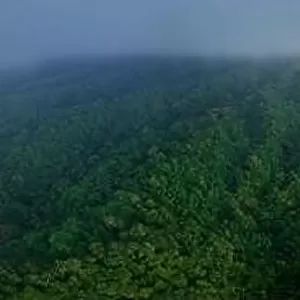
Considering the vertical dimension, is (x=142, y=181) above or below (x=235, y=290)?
above

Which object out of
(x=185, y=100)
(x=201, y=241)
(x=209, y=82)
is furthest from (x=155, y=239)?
(x=209, y=82)

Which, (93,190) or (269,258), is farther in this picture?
(93,190)

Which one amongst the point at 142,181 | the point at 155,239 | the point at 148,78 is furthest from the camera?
the point at 148,78

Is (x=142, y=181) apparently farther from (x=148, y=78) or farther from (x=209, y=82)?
(x=148, y=78)

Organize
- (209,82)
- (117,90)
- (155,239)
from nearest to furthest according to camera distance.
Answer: (155,239) → (209,82) → (117,90)

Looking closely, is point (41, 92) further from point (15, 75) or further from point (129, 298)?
point (129, 298)

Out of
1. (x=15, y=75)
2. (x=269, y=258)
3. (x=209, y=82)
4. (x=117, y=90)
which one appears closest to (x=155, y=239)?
(x=269, y=258)
